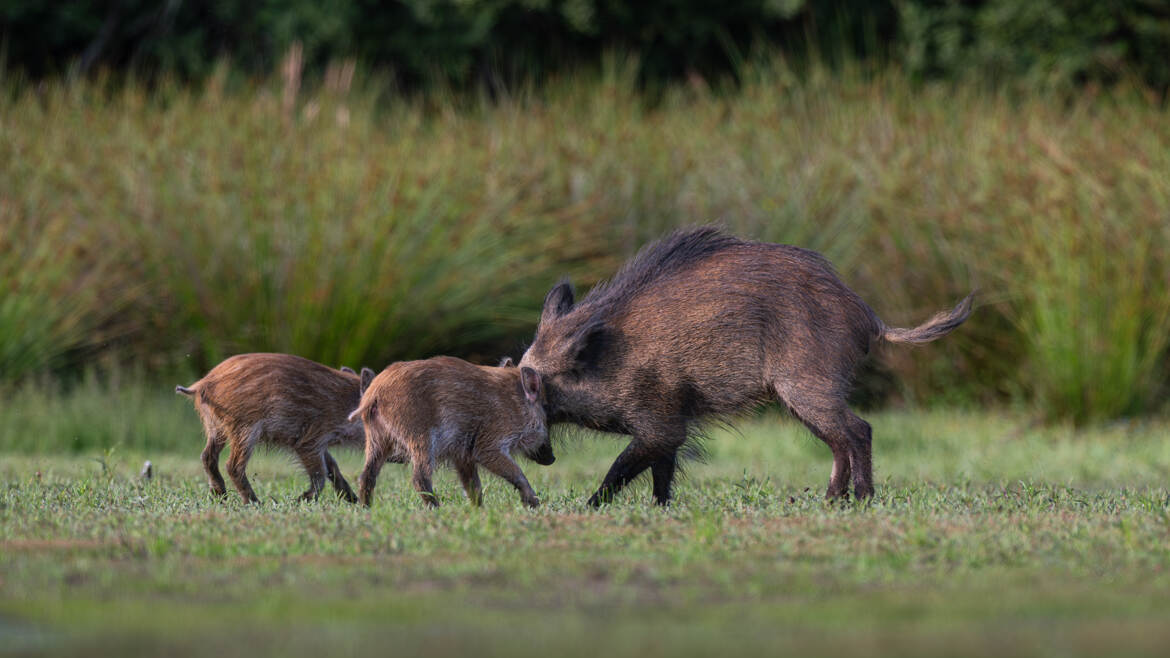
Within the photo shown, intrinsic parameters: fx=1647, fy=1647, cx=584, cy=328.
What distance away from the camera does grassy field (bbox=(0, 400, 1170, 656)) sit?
13.3 feet

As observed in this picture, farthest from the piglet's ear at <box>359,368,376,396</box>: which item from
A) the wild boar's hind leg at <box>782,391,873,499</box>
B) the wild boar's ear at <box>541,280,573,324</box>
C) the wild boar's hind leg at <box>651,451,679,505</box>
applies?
the wild boar's hind leg at <box>782,391,873,499</box>

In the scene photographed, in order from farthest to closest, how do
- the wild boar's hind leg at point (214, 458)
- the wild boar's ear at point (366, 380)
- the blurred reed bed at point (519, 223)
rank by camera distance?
1. the blurred reed bed at point (519, 223)
2. the wild boar's ear at point (366, 380)
3. the wild boar's hind leg at point (214, 458)

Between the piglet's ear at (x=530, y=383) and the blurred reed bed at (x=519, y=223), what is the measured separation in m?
4.40

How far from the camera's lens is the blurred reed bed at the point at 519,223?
11922 millimetres

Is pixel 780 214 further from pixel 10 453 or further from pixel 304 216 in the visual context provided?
pixel 10 453

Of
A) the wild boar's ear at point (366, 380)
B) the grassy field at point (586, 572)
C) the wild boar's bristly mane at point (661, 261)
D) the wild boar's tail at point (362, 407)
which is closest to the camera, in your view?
the grassy field at point (586, 572)

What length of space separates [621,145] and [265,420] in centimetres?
773

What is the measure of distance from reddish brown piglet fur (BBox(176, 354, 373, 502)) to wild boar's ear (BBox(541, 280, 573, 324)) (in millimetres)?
898

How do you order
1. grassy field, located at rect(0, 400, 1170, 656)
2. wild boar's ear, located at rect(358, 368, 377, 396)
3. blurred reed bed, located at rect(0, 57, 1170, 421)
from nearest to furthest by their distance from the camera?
1. grassy field, located at rect(0, 400, 1170, 656)
2. wild boar's ear, located at rect(358, 368, 377, 396)
3. blurred reed bed, located at rect(0, 57, 1170, 421)

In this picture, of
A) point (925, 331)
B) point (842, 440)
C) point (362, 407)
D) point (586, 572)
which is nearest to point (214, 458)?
point (362, 407)

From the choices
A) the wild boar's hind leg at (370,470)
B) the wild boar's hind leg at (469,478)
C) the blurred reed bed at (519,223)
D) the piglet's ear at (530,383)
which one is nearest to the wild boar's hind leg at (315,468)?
the wild boar's hind leg at (370,470)

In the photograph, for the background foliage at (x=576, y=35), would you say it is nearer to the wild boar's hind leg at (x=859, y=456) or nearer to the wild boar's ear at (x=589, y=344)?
the wild boar's ear at (x=589, y=344)

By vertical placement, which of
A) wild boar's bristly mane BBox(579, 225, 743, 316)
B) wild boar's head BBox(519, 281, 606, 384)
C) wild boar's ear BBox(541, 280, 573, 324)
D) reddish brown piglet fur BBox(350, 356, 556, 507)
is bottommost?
reddish brown piglet fur BBox(350, 356, 556, 507)

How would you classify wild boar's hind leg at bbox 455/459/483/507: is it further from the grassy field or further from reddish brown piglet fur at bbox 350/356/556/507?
the grassy field
